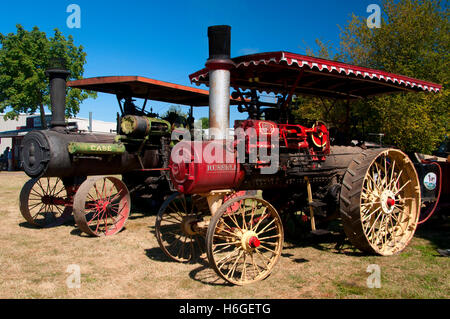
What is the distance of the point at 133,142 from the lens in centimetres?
752

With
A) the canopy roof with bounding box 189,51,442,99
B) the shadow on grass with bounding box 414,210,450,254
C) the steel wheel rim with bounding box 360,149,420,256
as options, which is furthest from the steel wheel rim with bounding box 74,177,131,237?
the shadow on grass with bounding box 414,210,450,254

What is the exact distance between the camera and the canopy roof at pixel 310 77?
16.1 feet

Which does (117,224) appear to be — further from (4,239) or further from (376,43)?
(376,43)

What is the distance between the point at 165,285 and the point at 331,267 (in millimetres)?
2046

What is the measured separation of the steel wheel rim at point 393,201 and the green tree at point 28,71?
27.2 metres

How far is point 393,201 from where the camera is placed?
5.16 m

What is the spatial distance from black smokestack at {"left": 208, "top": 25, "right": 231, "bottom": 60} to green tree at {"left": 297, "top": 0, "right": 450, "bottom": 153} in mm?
8743

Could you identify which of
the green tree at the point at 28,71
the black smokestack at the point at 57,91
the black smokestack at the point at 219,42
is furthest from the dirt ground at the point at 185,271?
the green tree at the point at 28,71

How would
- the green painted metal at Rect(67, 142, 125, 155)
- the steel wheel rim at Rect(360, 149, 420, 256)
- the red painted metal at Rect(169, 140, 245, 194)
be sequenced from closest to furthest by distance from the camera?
A: the red painted metal at Rect(169, 140, 245, 194), the steel wheel rim at Rect(360, 149, 420, 256), the green painted metal at Rect(67, 142, 125, 155)

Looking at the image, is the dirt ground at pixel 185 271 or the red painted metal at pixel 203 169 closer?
the dirt ground at pixel 185 271

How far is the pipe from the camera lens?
4645 mm

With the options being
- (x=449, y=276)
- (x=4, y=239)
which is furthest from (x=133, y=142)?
(x=449, y=276)

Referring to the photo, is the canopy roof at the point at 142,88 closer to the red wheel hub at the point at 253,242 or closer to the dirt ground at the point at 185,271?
the dirt ground at the point at 185,271

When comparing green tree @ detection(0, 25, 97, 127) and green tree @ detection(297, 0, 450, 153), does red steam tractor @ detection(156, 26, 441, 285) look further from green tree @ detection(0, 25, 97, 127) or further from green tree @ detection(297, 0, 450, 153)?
green tree @ detection(0, 25, 97, 127)
